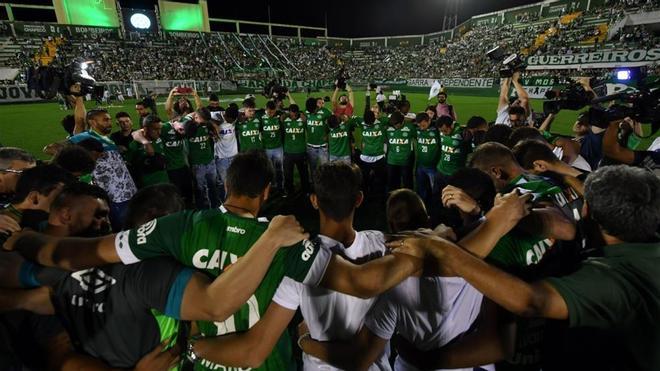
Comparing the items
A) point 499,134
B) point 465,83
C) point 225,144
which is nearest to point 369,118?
point 499,134

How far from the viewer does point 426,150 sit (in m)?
7.66

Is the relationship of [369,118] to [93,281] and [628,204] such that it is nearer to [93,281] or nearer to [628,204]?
[628,204]

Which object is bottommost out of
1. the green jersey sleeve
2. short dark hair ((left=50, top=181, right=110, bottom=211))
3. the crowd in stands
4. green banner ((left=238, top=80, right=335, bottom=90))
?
the green jersey sleeve

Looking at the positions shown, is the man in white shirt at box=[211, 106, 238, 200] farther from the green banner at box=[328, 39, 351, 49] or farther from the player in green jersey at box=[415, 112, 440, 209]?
the green banner at box=[328, 39, 351, 49]

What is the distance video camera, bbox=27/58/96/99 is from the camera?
5.55 m

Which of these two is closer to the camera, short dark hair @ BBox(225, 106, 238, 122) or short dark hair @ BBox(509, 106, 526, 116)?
short dark hair @ BBox(509, 106, 526, 116)

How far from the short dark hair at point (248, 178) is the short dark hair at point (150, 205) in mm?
628

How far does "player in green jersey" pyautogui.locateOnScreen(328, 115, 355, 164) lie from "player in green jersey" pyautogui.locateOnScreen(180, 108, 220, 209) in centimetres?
300

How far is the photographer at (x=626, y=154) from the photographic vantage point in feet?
14.0

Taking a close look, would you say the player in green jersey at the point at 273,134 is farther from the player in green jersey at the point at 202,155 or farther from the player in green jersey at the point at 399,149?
the player in green jersey at the point at 399,149

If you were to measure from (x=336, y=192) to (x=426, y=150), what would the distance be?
19.6ft

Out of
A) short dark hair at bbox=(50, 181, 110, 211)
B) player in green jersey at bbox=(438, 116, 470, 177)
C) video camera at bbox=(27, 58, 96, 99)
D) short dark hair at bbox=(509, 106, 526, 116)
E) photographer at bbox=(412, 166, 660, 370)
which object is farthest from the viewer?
player in green jersey at bbox=(438, 116, 470, 177)

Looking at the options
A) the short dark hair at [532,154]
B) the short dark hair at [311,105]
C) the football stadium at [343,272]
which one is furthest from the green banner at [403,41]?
the short dark hair at [532,154]

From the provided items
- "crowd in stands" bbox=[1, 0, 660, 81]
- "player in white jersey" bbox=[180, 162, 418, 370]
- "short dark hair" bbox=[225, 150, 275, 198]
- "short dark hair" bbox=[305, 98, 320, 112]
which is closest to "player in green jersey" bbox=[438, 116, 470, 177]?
"short dark hair" bbox=[305, 98, 320, 112]
